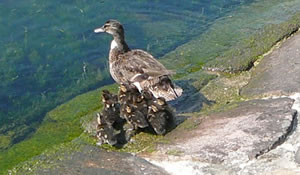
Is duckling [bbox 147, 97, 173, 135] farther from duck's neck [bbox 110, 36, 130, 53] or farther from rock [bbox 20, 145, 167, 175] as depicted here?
duck's neck [bbox 110, 36, 130, 53]

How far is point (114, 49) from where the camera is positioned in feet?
29.5

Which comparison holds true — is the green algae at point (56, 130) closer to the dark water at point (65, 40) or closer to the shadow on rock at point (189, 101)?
the dark water at point (65, 40)

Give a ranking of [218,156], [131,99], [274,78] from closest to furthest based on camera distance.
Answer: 1. [218,156]
2. [131,99]
3. [274,78]

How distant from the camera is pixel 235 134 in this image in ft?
21.2

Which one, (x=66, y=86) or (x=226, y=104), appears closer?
(x=226, y=104)

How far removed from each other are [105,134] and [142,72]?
1630mm

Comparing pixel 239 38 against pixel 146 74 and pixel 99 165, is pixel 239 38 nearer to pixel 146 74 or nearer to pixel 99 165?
pixel 146 74

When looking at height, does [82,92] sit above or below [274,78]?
below

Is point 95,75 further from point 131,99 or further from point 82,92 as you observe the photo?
point 131,99

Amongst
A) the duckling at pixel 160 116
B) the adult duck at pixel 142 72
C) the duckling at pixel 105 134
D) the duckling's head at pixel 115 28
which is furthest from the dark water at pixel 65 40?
the duckling at pixel 160 116

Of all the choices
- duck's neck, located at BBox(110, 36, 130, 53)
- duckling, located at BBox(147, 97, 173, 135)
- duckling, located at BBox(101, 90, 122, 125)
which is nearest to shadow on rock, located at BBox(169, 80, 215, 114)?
duckling, located at BBox(147, 97, 173, 135)

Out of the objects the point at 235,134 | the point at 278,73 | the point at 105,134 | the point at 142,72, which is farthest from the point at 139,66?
the point at 235,134

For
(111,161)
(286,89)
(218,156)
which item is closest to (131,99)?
(111,161)

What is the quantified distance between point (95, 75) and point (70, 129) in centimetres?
212
